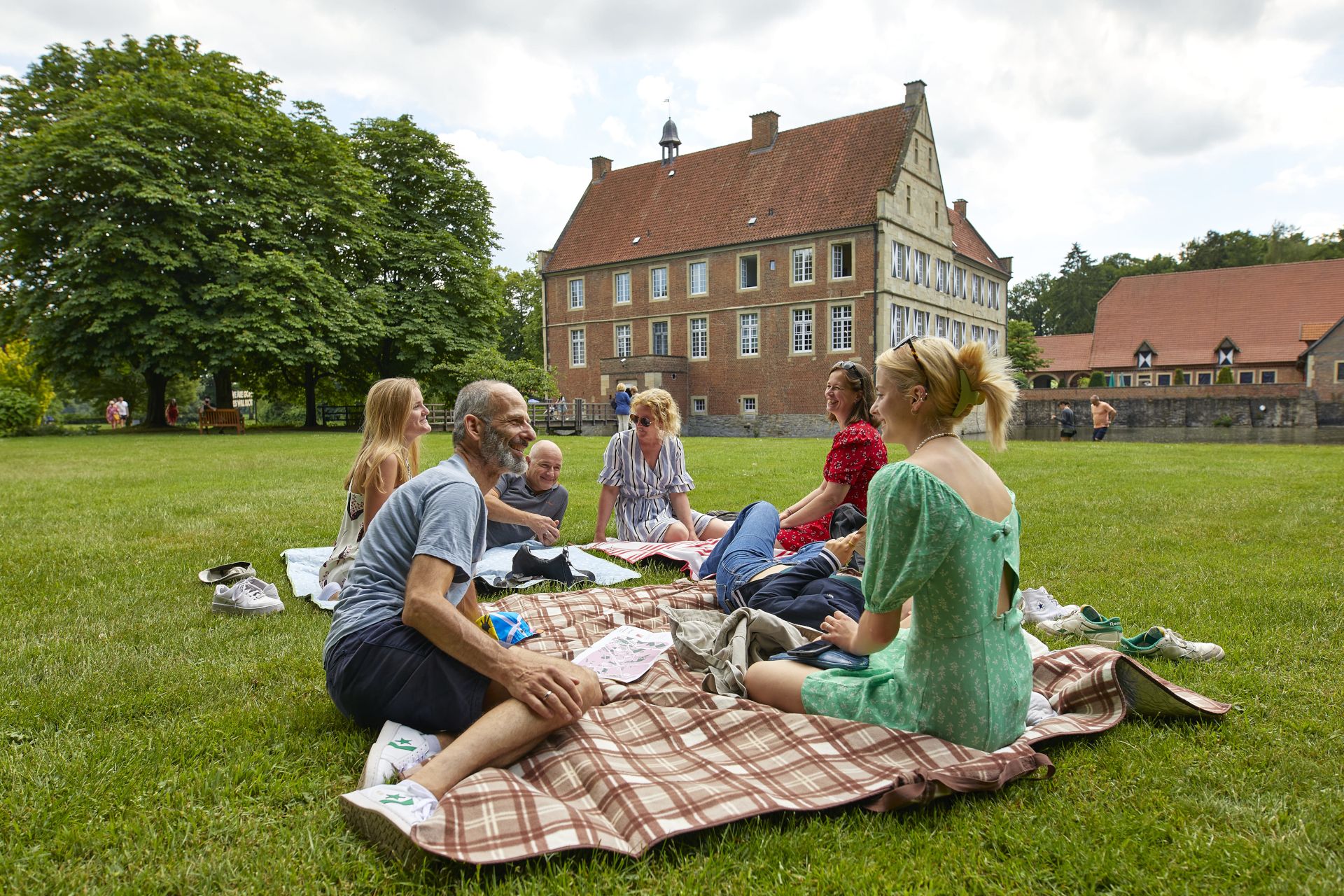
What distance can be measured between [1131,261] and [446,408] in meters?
82.2

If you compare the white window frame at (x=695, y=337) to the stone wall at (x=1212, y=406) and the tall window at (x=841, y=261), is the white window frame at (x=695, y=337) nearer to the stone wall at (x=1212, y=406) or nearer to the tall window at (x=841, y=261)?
the tall window at (x=841, y=261)

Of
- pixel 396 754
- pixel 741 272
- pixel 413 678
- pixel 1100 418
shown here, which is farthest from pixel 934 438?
pixel 741 272

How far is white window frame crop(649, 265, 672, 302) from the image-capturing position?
4159cm

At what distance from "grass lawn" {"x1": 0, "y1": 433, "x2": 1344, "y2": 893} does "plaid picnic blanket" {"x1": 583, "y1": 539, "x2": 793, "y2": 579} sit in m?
0.20

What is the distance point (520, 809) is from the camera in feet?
8.16

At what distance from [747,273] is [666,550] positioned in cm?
3421

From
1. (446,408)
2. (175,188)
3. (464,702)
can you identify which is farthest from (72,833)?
(446,408)

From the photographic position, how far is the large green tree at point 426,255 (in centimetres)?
3325

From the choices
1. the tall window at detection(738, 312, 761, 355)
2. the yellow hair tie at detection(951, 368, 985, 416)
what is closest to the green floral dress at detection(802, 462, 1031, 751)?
the yellow hair tie at detection(951, 368, 985, 416)

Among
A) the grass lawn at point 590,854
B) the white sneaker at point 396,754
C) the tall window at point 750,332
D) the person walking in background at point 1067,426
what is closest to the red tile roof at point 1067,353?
the person walking in background at point 1067,426

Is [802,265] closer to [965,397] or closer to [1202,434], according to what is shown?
[1202,434]

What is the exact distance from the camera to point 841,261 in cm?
3659

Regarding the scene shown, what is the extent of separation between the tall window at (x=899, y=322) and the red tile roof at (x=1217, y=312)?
31.2m

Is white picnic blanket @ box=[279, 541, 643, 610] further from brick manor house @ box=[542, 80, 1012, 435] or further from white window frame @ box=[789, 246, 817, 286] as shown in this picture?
white window frame @ box=[789, 246, 817, 286]
